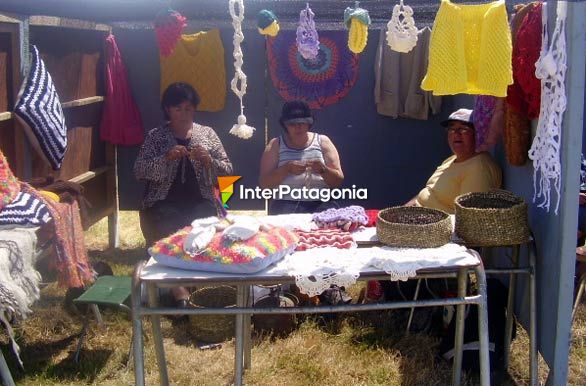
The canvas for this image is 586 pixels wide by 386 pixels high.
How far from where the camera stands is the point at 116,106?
5.47 m

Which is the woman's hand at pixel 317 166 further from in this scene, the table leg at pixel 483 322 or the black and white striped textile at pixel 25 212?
the table leg at pixel 483 322

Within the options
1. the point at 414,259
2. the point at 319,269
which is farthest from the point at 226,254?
the point at 414,259

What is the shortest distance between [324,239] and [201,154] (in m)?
1.76

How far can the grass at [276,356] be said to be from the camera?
10.8 ft

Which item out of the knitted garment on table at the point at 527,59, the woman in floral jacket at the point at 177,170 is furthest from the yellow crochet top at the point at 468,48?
the woman in floral jacket at the point at 177,170

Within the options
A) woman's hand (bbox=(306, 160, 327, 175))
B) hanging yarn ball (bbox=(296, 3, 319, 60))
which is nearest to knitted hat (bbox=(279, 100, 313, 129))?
woman's hand (bbox=(306, 160, 327, 175))

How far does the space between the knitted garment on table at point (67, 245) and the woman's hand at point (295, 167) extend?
1.36m

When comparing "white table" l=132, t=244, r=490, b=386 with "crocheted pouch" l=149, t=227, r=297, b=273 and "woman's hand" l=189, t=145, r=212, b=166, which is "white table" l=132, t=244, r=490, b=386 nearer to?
"crocheted pouch" l=149, t=227, r=297, b=273

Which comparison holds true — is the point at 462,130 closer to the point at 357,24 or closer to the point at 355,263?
the point at 357,24

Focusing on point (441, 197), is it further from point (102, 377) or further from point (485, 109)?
point (102, 377)

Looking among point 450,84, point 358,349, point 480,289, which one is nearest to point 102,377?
point 358,349

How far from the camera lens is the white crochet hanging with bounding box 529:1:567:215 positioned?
253cm

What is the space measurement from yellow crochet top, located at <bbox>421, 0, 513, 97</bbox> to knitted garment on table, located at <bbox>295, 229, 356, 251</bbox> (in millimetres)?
766

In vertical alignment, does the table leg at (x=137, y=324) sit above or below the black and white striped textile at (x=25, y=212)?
below
